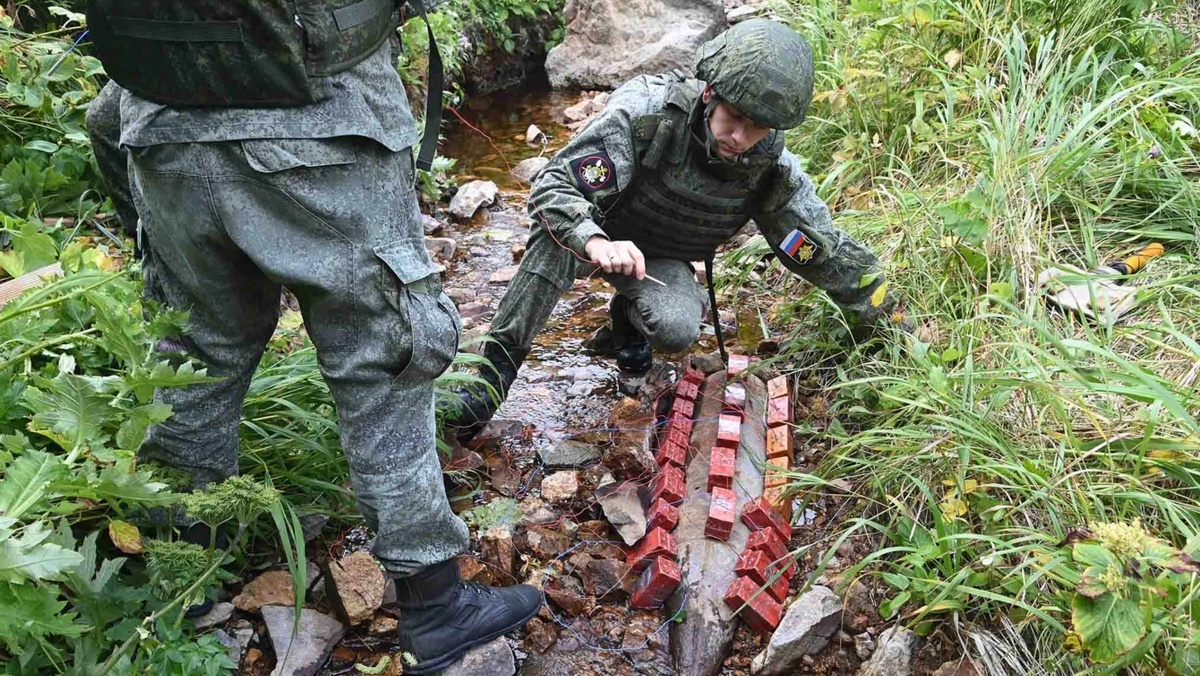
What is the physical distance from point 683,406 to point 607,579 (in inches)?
29.1

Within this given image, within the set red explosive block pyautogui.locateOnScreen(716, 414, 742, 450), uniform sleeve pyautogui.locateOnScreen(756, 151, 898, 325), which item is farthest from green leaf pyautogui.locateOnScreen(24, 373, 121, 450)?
uniform sleeve pyautogui.locateOnScreen(756, 151, 898, 325)

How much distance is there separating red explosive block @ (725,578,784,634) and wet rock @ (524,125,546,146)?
13.7 ft

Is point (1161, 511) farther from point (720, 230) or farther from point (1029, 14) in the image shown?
point (1029, 14)

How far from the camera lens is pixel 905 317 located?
3.08 m

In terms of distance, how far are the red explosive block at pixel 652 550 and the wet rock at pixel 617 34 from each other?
5.20 meters

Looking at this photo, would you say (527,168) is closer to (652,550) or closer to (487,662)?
(652,550)

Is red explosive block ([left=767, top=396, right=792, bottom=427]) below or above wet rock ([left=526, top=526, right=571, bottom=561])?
above

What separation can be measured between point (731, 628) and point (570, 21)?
6.16 metres

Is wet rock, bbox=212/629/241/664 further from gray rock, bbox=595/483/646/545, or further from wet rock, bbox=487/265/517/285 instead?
wet rock, bbox=487/265/517/285

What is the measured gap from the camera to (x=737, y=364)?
10.7ft

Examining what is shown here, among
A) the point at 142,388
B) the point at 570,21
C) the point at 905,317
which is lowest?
the point at 570,21

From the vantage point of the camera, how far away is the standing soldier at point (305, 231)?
1592mm

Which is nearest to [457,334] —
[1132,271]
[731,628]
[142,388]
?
[142,388]

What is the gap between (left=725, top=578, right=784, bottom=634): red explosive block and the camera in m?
2.29
